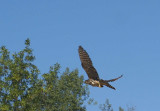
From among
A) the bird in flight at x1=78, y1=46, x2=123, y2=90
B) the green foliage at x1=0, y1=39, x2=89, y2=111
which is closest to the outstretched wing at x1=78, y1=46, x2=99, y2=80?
the bird in flight at x1=78, y1=46, x2=123, y2=90

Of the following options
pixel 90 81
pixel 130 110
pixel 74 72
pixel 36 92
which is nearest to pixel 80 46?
pixel 90 81

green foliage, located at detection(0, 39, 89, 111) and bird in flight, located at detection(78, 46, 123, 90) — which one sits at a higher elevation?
green foliage, located at detection(0, 39, 89, 111)

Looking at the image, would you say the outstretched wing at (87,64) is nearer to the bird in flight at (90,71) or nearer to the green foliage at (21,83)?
the bird in flight at (90,71)

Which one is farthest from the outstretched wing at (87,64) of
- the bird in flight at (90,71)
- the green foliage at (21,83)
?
the green foliage at (21,83)

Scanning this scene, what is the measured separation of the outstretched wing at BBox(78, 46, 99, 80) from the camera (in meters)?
10.1

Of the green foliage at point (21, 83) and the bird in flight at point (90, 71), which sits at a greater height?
the green foliage at point (21, 83)

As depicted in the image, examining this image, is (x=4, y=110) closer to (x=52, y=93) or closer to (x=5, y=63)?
(x=5, y=63)

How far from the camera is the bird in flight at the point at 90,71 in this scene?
33.1 ft

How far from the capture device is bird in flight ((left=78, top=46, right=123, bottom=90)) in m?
10.1

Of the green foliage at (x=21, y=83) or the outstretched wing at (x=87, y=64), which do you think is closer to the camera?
the outstretched wing at (x=87, y=64)

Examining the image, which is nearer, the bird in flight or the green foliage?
the bird in flight

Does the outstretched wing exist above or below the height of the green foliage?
below

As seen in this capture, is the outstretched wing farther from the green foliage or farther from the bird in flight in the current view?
the green foliage

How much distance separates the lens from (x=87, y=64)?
10.3 m
